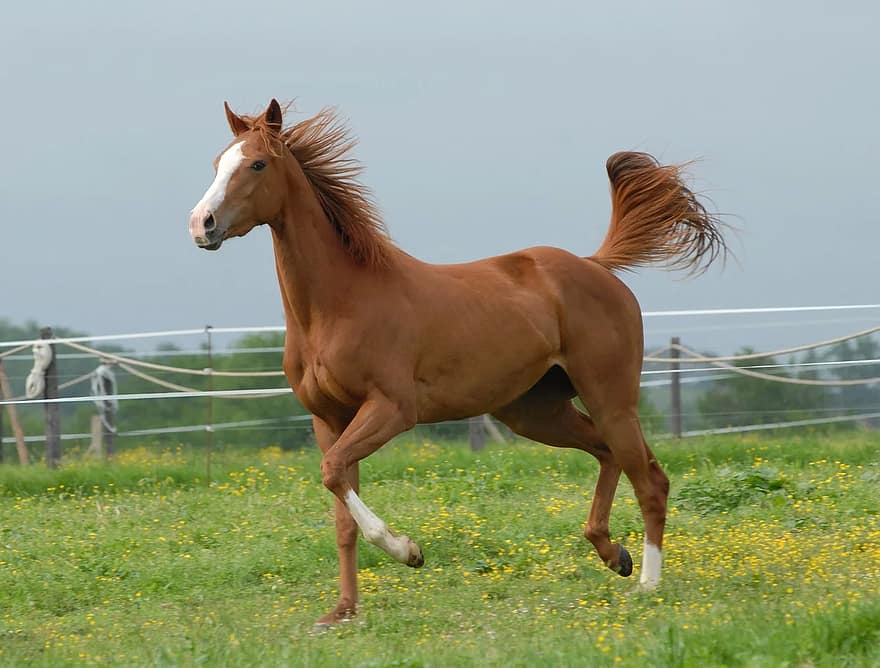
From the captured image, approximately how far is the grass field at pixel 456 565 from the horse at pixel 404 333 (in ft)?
1.62

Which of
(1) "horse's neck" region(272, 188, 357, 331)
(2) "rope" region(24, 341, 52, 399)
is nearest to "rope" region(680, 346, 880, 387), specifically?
(2) "rope" region(24, 341, 52, 399)

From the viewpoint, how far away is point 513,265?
6.94 metres

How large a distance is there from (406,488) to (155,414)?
1278 cm

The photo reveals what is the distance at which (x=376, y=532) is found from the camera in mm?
5707

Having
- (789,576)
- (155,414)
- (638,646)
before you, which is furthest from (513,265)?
(155,414)

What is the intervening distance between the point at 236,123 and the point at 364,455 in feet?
5.81

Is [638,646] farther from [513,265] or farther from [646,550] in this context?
[513,265]

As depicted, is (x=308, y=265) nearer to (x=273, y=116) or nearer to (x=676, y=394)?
(x=273, y=116)

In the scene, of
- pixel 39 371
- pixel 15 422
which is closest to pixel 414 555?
pixel 39 371

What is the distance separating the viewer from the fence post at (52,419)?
12.5 metres

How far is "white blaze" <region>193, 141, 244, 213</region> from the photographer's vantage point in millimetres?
5664

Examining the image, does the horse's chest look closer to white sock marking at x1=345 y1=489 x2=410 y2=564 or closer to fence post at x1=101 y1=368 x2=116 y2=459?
white sock marking at x1=345 y1=489 x2=410 y2=564

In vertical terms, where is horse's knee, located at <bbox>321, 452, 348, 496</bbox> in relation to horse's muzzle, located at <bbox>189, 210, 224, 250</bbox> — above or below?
below

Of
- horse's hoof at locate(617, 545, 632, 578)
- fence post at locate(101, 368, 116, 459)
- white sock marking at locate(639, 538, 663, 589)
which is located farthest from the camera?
fence post at locate(101, 368, 116, 459)
